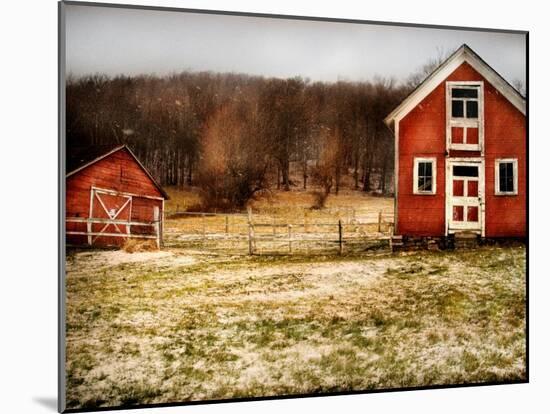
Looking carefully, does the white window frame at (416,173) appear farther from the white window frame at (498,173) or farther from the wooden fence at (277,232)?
the white window frame at (498,173)

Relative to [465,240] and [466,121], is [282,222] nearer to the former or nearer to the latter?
[465,240]

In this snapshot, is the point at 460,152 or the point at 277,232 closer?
the point at 277,232

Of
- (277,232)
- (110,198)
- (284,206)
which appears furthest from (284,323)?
(110,198)

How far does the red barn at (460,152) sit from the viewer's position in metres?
6.63

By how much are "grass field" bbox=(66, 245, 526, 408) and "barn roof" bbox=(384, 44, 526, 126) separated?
1285 millimetres

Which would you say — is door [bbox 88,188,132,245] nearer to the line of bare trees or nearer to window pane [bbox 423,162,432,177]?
the line of bare trees

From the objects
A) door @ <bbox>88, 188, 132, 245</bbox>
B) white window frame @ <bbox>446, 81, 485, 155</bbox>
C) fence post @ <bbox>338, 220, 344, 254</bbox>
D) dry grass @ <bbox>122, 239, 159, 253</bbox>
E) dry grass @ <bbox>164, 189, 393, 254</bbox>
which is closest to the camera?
door @ <bbox>88, 188, 132, 245</bbox>

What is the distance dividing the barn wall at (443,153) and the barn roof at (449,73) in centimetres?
4

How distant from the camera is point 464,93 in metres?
6.71

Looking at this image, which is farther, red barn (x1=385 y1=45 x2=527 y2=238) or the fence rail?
red barn (x1=385 y1=45 x2=527 y2=238)

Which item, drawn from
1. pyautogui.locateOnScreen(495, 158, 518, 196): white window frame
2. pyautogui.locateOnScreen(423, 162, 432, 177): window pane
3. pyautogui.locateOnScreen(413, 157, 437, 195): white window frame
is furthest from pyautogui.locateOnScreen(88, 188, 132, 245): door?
pyautogui.locateOnScreen(495, 158, 518, 196): white window frame

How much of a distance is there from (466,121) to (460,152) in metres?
0.28

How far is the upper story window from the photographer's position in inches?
264

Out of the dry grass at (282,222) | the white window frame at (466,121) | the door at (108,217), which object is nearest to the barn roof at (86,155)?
the door at (108,217)
